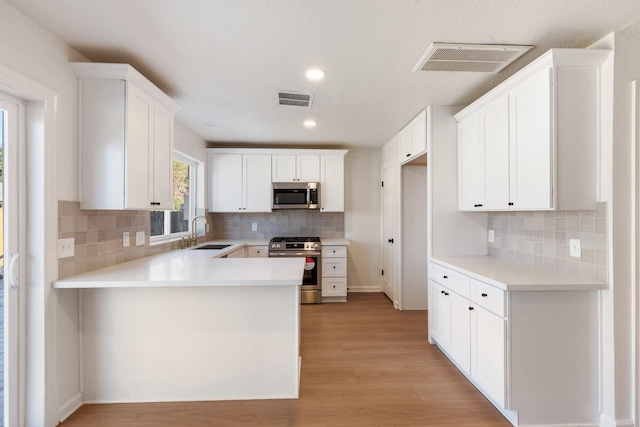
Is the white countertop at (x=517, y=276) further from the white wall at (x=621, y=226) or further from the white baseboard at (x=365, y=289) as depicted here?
the white baseboard at (x=365, y=289)

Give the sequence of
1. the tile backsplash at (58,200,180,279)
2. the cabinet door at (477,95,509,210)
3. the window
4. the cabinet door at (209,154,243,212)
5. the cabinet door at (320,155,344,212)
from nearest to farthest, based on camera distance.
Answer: the tile backsplash at (58,200,180,279), the cabinet door at (477,95,509,210), the window, the cabinet door at (209,154,243,212), the cabinet door at (320,155,344,212)

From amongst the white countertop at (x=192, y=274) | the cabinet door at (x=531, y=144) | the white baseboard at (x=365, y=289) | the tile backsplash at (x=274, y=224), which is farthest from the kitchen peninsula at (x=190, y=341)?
the white baseboard at (x=365, y=289)

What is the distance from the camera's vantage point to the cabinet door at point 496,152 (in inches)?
85.4

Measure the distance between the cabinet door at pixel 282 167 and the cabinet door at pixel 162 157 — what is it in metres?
1.95

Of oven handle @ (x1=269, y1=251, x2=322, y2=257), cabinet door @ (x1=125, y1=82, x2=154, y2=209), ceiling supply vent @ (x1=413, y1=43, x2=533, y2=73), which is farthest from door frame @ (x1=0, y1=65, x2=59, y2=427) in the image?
oven handle @ (x1=269, y1=251, x2=322, y2=257)

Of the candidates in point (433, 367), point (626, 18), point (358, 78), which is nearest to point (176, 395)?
point (433, 367)

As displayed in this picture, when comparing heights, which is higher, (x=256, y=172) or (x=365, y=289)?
(x=256, y=172)

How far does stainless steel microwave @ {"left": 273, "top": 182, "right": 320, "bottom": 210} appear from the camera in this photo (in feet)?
14.6

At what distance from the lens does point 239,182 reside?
4.45 meters

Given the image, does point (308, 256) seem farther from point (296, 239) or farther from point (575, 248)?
point (575, 248)

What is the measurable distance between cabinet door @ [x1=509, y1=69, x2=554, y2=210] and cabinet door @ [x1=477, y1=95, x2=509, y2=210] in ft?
0.17

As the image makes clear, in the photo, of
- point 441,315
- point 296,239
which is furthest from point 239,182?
point 441,315

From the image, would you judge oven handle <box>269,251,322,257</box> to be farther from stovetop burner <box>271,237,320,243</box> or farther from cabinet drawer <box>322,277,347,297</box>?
cabinet drawer <box>322,277,347,297</box>

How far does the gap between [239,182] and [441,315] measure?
3226 millimetres
